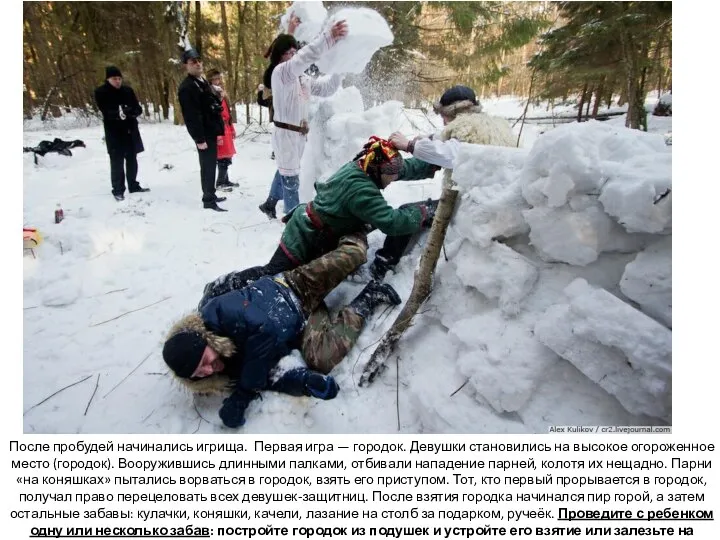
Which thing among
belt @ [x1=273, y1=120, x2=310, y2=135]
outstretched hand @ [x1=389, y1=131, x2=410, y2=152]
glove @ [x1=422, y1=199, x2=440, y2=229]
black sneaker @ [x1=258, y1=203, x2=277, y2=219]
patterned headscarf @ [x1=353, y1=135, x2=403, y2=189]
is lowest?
glove @ [x1=422, y1=199, x2=440, y2=229]

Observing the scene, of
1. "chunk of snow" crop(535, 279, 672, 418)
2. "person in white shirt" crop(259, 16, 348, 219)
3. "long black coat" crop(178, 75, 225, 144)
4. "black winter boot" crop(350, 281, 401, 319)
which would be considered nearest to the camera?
"chunk of snow" crop(535, 279, 672, 418)

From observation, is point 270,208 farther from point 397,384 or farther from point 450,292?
point 397,384

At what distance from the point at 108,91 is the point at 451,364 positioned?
515 cm

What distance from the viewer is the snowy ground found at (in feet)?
4.75

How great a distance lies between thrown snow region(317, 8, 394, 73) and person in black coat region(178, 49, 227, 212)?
5.41 feet

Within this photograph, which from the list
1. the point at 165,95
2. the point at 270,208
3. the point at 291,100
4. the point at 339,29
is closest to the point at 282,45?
the point at 291,100

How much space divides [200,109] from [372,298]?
337 centimetres

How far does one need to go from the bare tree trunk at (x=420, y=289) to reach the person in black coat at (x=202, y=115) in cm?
332

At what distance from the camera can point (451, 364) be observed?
5.69 ft

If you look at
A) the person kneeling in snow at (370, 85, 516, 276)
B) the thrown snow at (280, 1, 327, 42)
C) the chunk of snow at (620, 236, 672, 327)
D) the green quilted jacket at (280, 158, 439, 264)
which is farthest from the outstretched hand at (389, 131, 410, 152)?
the thrown snow at (280, 1, 327, 42)

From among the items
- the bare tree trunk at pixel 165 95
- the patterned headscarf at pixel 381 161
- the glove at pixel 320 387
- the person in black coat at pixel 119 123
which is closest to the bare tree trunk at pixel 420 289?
the glove at pixel 320 387

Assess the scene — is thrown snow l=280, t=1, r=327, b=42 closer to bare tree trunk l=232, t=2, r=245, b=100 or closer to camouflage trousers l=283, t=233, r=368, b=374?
camouflage trousers l=283, t=233, r=368, b=374
